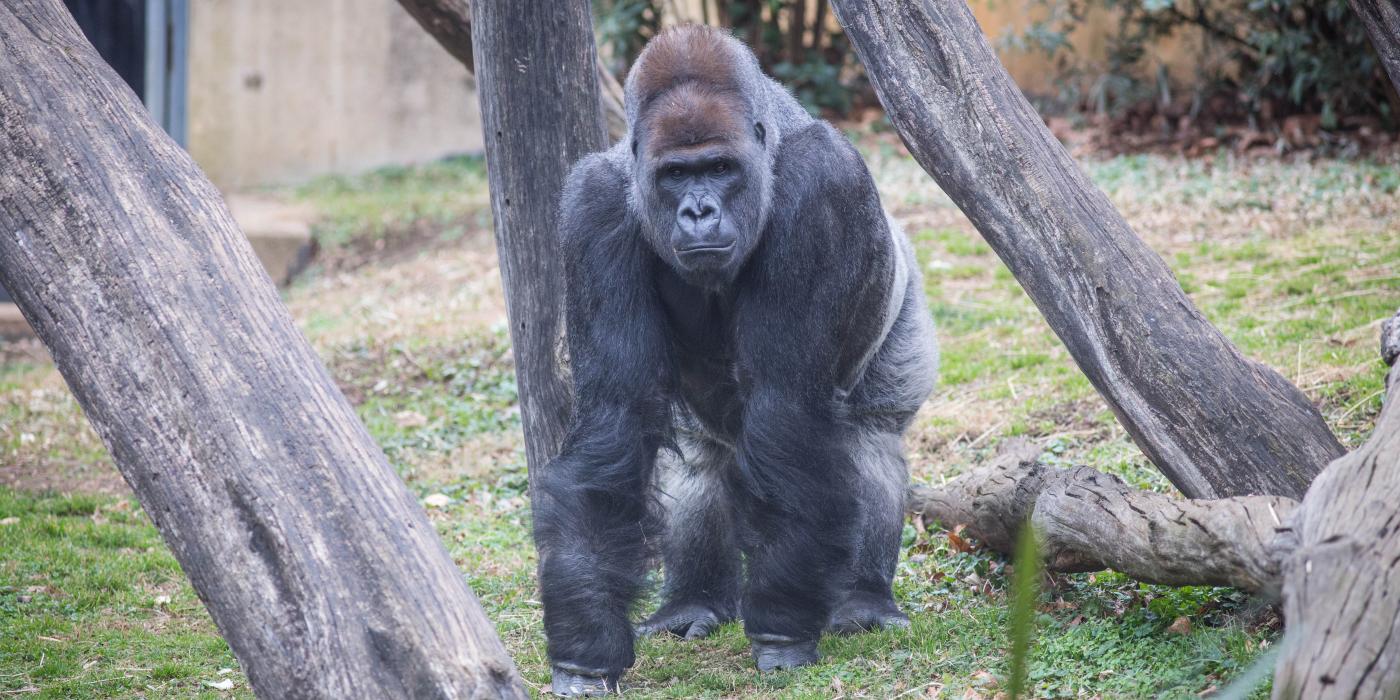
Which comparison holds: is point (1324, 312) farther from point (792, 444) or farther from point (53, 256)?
point (53, 256)

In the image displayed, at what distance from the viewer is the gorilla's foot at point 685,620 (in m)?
3.87

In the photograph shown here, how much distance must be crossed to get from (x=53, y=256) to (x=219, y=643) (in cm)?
151

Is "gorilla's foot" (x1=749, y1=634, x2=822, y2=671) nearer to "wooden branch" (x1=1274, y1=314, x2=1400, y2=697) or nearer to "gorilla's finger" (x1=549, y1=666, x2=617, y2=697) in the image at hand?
"gorilla's finger" (x1=549, y1=666, x2=617, y2=697)

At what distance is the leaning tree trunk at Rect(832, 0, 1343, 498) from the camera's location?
10.4 feet

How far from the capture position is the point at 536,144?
387cm

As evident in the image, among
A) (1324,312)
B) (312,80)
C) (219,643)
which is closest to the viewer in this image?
(219,643)

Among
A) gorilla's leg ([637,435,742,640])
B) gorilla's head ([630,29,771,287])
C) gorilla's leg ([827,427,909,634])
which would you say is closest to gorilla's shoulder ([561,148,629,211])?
gorilla's head ([630,29,771,287])

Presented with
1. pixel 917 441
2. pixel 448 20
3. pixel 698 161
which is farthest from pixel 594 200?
pixel 917 441

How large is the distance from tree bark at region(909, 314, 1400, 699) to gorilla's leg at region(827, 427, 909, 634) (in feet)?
0.99

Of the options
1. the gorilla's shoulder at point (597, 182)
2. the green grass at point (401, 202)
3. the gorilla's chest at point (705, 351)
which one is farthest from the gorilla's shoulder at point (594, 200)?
the green grass at point (401, 202)

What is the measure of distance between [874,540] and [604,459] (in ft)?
3.17

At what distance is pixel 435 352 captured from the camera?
23.2 ft

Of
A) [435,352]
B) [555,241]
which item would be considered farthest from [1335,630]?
[435,352]

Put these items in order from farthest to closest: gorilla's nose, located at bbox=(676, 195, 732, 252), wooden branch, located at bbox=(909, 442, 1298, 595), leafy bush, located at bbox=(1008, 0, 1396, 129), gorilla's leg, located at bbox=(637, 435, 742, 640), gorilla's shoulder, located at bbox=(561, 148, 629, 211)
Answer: leafy bush, located at bbox=(1008, 0, 1396, 129) < gorilla's leg, located at bbox=(637, 435, 742, 640) < gorilla's shoulder, located at bbox=(561, 148, 629, 211) < gorilla's nose, located at bbox=(676, 195, 732, 252) < wooden branch, located at bbox=(909, 442, 1298, 595)
